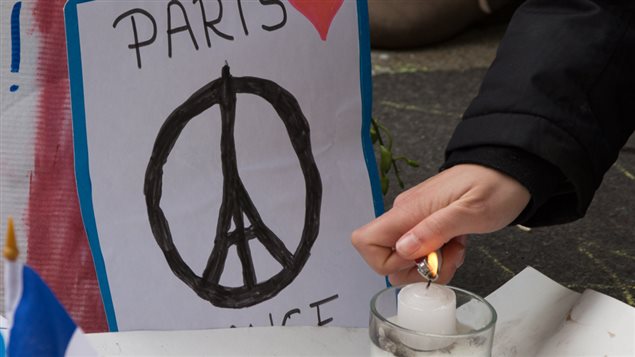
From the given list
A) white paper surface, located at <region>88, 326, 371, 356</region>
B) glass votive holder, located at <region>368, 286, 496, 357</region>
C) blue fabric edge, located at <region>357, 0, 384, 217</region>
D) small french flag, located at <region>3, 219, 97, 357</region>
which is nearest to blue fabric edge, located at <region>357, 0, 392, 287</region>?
blue fabric edge, located at <region>357, 0, 384, 217</region>

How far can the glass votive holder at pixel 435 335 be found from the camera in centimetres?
73

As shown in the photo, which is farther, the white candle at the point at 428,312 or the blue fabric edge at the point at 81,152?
the blue fabric edge at the point at 81,152

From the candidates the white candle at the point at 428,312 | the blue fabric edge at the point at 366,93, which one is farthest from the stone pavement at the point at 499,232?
the white candle at the point at 428,312

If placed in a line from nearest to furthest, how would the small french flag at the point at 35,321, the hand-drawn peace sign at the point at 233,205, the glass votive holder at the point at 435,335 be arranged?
the small french flag at the point at 35,321 → the glass votive holder at the point at 435,335 → the hand-drawn peace sign at the point at 233,205

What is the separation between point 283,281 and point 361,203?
0.11m

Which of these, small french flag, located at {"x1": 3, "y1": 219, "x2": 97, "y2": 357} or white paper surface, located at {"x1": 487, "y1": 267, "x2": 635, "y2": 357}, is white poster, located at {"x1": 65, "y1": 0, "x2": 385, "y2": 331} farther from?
small french flag, located at {"x1": 3, "y1": 219, "x2": 97, "y2": 357}

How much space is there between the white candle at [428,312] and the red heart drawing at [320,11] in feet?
1.10

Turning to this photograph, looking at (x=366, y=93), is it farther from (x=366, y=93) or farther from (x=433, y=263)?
(x=433, y=263)

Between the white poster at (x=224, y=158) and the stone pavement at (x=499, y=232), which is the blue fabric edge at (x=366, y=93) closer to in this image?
the white poster at (x=224, y=158)

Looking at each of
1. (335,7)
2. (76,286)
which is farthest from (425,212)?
(76,286)

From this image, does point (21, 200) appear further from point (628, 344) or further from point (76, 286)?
point (628, 344)

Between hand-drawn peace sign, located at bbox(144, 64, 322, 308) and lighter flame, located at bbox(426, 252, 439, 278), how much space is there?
0.21 metres

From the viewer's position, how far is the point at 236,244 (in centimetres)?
98

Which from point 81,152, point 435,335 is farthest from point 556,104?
point 81,152
